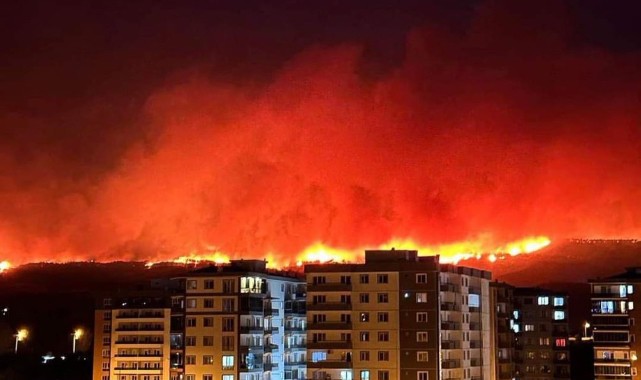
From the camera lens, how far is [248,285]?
51500 millimetres

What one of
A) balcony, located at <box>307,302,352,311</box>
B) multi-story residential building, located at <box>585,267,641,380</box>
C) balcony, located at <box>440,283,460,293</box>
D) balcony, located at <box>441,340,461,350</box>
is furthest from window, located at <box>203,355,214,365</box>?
multi-story residential building, located at <box>585,267,641,380</box>

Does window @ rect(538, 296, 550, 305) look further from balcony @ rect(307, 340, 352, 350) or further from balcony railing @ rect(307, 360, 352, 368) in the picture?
balcony railing @ rect(307, 360, 352, 368)

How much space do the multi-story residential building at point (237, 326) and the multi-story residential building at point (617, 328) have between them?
15910 mm

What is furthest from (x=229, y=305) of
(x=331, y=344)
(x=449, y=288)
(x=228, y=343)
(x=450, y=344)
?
(x=450, y=344)

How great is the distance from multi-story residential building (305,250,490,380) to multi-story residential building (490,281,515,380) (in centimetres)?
751

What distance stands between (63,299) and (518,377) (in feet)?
154

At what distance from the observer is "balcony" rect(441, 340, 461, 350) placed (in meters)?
47.0

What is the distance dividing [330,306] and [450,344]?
19.0 ft

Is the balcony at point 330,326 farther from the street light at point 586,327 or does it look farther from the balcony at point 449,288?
the street light at point 586,327

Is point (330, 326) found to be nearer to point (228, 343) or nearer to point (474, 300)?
point (228, 343)

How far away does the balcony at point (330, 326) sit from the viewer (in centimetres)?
4722

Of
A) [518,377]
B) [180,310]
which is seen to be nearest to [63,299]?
[180,310]

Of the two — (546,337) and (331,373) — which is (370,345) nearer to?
(331,373)

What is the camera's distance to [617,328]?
2170 inches
